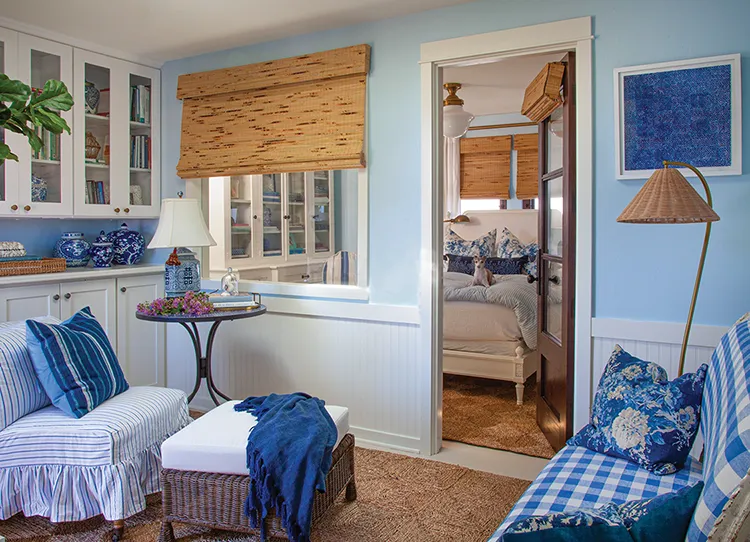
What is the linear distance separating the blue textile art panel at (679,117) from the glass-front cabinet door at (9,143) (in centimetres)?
325

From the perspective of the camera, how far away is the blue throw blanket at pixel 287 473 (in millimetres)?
2209

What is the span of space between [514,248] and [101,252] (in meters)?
4.27

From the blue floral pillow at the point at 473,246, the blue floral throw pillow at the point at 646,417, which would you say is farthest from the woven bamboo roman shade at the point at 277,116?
the blue floral pillow at the point at 473,246

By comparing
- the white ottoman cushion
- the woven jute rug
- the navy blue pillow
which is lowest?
the woven jute rug

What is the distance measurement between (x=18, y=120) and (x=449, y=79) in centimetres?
396

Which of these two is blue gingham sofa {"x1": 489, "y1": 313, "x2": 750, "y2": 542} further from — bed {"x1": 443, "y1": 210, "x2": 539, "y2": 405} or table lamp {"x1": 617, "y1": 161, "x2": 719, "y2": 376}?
bed {"x1": 443, "y1": 210, "x2": 539, "y2": 405}

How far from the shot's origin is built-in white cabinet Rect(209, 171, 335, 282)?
12.7 feet

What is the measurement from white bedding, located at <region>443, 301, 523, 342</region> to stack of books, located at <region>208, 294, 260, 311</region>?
171 cm

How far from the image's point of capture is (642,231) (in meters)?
2.76

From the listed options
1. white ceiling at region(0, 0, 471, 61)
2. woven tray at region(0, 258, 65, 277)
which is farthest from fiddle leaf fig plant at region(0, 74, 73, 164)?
woven tray at region(0, 258, 65, 277)

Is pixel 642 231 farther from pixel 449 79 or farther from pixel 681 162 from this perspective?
pixel 449 79

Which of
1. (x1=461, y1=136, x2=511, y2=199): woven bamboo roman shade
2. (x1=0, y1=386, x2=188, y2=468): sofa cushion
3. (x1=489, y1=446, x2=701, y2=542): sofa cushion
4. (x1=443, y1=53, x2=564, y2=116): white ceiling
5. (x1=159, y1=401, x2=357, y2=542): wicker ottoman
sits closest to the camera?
(x1=489, y1=446, x2=701, y2=542): sofa cushion

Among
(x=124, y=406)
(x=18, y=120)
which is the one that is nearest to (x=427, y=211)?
(x=124, y=406)

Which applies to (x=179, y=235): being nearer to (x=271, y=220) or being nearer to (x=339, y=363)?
(x=271, y=220)
